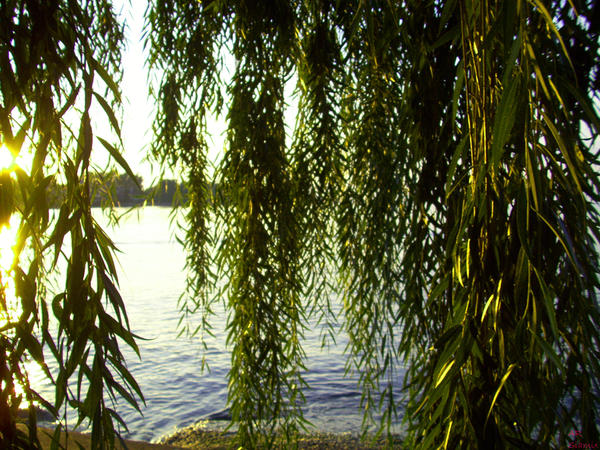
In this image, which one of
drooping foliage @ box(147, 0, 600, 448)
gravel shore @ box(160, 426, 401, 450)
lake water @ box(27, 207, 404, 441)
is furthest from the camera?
lake water @ box(27, 207, 404, 441)

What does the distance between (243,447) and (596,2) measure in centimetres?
153

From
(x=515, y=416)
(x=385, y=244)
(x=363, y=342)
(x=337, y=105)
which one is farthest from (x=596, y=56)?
(x=363, y=342)

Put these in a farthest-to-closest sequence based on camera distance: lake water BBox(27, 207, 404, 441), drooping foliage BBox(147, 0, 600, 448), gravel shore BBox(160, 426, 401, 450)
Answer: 1. lake water BBox(27, 207, 404, 441)
2. gravel shore BBox(160, 426, 401, 450)
3. drooping foliage BBox(147, 0, 600, 448)

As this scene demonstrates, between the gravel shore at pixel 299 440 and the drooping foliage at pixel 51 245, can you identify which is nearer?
the drooping foliage at pixel 51 245

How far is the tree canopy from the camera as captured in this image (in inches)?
23.4

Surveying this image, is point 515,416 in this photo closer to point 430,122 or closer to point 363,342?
point 430,122

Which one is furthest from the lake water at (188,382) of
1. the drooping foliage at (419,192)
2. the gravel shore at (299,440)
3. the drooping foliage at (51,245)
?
the drooping foliage at (51,245)

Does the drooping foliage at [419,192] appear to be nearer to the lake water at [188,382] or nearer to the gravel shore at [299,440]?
the lake water at [188,382]

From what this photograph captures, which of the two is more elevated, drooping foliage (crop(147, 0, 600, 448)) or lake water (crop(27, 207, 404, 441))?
drooping foliage (crop(147, 0, 600, 448))

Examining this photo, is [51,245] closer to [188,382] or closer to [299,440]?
[299,440]

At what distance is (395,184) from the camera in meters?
1.31

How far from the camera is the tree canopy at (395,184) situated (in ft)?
1.95

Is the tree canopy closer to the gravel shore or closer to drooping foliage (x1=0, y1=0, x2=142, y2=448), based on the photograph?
drooping foliage (x1=0, y1=0, x2=142, y2=448)

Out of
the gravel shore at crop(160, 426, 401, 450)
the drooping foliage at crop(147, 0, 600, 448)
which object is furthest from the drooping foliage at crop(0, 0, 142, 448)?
the gravel shore at crop(160, 426, 401, 450)
